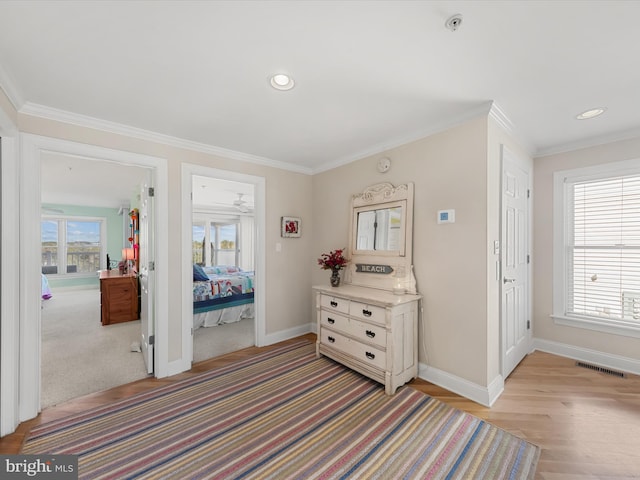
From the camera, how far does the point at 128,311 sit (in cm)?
458

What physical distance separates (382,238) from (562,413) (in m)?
2.00

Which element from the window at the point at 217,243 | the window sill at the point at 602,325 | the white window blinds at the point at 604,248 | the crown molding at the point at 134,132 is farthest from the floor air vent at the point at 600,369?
the window at the point at 217,243

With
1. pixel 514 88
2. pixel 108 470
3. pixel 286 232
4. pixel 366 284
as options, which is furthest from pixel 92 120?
pixel 514 88

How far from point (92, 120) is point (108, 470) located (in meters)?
2.60

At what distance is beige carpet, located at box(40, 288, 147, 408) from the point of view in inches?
99.1

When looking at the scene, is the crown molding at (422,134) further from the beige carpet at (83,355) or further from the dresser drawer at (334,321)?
the beige carpet at (83,355)

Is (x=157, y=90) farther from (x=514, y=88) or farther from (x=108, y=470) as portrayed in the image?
(x=514, y=88)

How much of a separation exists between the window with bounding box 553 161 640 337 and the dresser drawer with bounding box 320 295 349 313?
254 centimetres

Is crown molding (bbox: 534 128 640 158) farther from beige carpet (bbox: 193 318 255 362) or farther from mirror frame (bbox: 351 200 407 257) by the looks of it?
beige carpet (bbox: 193 318 255 362)

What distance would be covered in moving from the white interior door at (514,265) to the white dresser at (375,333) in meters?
0.83

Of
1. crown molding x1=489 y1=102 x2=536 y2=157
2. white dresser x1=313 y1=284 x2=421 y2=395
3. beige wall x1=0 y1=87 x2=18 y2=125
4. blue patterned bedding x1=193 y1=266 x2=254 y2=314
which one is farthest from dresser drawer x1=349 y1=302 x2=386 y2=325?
beige wall x1=0 y1=87 x2=18 y2=125

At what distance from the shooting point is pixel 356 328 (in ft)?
8.57

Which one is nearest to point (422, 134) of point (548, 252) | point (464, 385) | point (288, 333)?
point (548, 252)

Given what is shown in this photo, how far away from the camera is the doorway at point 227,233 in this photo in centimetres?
285
